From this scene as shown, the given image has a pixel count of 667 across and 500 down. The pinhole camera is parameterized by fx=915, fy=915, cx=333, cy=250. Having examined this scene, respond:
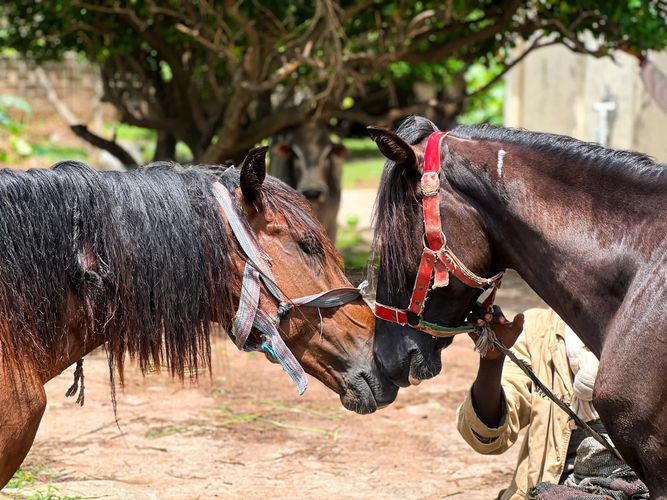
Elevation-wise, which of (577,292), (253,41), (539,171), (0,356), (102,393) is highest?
(253,41)

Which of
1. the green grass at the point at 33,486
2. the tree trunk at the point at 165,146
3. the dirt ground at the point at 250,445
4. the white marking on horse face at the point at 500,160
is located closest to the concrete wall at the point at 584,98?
the dirt ground at the point at 250,445

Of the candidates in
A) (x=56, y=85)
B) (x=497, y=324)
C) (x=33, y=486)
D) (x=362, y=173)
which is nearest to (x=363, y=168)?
(x=362, y=173)

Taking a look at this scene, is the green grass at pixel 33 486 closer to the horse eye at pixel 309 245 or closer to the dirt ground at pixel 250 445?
the dirt ground at pixel 250 445

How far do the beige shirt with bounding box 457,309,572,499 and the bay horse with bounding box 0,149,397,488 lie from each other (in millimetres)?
502

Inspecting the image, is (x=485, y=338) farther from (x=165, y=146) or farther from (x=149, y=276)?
(x=165, y=146)

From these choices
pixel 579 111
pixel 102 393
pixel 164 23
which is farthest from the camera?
pixel 579 111

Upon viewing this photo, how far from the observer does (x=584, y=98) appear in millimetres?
12492

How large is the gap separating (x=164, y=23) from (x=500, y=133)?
5913 mm

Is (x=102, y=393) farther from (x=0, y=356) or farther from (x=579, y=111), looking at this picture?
(x=579, y=111)

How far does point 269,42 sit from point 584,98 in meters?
6.65

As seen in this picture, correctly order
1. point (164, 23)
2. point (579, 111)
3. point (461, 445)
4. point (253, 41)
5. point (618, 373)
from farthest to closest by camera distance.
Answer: point (579, 111) → point (164, 23) → point (253, 41) → point (461, 445) → point (618, 373)

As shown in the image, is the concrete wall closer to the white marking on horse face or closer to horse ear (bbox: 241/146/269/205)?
the white marking on horse face

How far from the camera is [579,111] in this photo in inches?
496

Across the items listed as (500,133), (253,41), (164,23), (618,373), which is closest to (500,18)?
(253,41)
